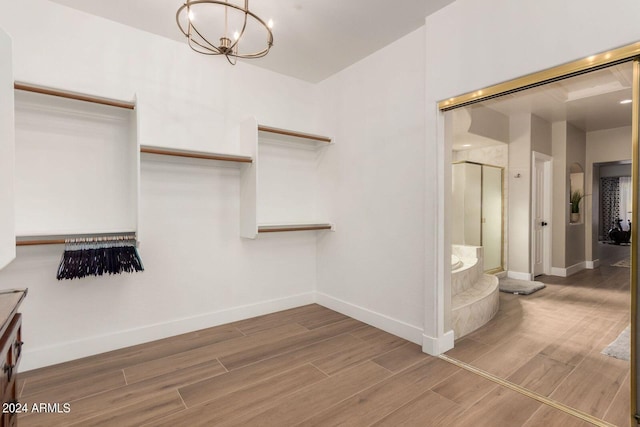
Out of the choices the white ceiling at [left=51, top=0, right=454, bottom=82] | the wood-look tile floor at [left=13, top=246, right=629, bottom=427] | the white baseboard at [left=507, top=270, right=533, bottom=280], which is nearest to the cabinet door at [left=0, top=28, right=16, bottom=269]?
the wood-look tile floor at [left=13, top=246, right=629, bottom=427]

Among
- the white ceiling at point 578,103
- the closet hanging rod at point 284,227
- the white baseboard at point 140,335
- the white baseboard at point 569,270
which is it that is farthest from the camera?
the white baseboard at point 569,270

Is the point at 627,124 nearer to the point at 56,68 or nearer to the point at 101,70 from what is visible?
the point at 101,70

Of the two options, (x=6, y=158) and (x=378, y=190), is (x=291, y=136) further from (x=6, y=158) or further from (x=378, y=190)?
(x=6, y=158)

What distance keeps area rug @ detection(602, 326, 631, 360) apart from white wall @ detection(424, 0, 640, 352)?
4.23ft

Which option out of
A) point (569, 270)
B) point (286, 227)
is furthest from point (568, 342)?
point (286, 227)

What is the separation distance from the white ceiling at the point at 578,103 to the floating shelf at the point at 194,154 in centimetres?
209

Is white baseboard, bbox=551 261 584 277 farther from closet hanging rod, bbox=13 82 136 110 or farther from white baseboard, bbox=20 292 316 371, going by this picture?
closet hanging rod, bbox=13 82 136 110

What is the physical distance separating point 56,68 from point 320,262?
300 cm

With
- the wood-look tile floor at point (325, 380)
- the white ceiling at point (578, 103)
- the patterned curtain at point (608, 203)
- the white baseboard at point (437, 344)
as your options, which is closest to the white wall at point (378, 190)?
the white baseboard at point (437, 344)

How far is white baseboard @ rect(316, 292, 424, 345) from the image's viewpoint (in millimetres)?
2781

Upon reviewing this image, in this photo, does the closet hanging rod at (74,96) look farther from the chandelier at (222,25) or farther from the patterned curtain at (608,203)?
the patterned curtain at (608,203)

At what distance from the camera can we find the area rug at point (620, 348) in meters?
2.46

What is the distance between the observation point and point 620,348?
2.56 metres

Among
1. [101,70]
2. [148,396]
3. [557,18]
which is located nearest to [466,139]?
[557,18]
